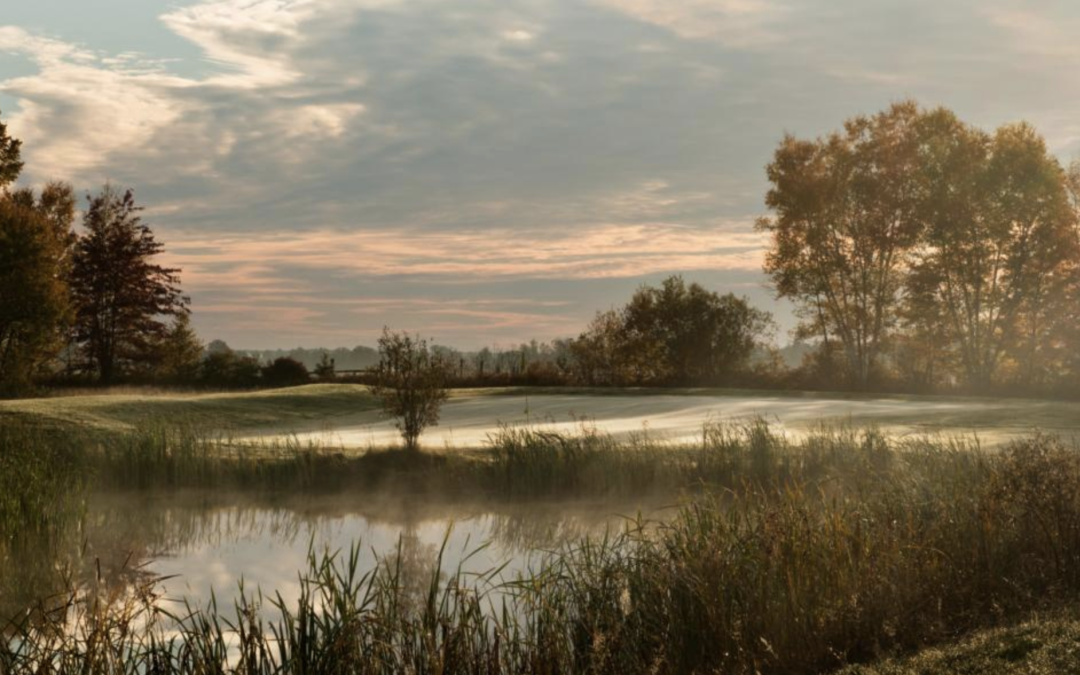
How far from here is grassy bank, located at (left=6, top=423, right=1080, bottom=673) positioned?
520 cm

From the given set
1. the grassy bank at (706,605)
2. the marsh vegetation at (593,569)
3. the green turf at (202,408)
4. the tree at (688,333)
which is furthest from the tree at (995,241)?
the grassy bank at (706,605)

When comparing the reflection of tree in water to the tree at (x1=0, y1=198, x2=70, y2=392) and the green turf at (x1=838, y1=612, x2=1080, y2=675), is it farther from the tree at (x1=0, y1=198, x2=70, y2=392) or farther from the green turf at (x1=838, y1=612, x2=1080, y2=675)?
the tree at (x1=0, y1=198, x2=70, y2=392)

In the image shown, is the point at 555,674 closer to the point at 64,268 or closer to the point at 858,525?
the point at 858,525

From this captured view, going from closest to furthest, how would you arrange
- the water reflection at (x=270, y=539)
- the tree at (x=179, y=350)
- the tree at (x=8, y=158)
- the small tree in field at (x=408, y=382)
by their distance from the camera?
the water reflection at (x=270, y=539) → the small tree in field at (x=408, y=382) → the tree at (x=8, y=158) → the tree at (x=179, y=350)

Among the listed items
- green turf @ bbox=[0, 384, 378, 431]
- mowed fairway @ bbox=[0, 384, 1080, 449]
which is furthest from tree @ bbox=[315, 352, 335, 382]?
green turf @ bbox=[0, 384, 378, 431]

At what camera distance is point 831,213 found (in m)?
34.8

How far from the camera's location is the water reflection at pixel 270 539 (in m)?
8.04

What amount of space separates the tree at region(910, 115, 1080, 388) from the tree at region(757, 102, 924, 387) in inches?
34.7

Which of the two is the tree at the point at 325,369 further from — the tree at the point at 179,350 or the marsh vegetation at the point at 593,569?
the marsh vegetation at the point at 593,569

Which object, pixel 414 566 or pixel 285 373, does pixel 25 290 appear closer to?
pixel 285 373

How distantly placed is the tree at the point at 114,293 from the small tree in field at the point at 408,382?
2806cm

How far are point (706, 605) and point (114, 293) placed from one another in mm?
39431

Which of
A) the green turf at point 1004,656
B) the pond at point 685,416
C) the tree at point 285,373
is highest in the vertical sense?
the tree at point 285,373

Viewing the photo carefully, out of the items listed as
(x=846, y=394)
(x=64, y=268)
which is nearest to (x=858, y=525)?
(x=846, y=394)
